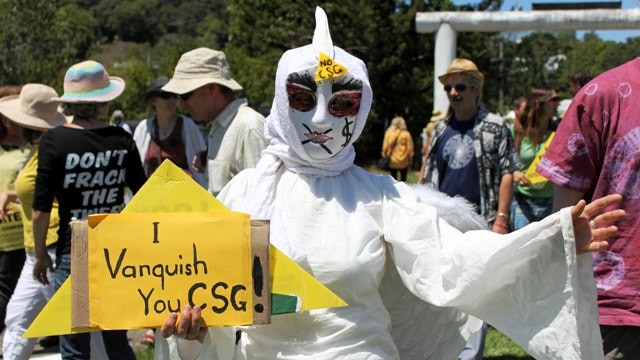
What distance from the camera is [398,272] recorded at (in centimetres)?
275

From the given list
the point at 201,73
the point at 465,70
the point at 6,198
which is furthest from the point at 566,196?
the point at 6,198

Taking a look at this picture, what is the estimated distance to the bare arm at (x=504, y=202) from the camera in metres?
5.05

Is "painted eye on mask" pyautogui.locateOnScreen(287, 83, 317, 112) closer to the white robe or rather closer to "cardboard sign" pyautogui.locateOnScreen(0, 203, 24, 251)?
the white robe

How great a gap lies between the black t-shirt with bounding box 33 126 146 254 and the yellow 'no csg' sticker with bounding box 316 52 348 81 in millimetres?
1858

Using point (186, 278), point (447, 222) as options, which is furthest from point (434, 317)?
point (186, 278)

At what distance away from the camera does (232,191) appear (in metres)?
2.81

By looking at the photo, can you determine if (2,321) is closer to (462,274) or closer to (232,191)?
(232,191)

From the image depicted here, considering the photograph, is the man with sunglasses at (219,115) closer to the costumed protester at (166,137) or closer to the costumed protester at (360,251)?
the costumed protester at (166,137)

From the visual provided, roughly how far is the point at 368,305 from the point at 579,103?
0.97 m

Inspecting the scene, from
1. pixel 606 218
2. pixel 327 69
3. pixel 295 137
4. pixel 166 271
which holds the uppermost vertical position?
pixel 327 69

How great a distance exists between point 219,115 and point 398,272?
100 inches

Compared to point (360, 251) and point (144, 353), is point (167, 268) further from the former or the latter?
point (144, 353)

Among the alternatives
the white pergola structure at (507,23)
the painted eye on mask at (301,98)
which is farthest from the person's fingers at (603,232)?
the white pergola structure at (507,23)

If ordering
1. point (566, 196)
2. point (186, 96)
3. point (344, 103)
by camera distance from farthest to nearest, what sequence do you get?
point (186, 96), point (566, 196), point (344, 103)
